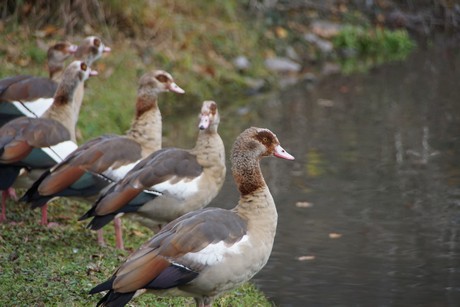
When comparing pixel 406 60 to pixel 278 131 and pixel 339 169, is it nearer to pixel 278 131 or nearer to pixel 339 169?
pixel 278 131

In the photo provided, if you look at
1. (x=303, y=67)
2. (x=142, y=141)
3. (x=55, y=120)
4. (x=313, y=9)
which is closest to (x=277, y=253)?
(x=142, y=141)

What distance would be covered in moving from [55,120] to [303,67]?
33.5 feet

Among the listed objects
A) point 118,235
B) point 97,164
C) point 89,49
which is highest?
point 97,164

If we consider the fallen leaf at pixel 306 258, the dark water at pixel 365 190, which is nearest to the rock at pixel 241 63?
the dark water at pixel 365 190

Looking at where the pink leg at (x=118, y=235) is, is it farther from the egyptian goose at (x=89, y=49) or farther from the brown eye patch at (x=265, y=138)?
the egyptian goose at (x=89, y=49)

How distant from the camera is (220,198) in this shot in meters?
10.0

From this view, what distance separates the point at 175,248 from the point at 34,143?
2.71 meters

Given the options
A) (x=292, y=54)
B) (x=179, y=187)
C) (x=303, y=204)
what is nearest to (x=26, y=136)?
(x=179, y=187)

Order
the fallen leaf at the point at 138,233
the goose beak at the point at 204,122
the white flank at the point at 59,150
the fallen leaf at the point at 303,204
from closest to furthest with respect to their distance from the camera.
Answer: the goose beak at the point at 204,122
the white flank at the point at 59,150
the fallen leaf at the point at 138,233
the fallen leaf at the point at 303,204

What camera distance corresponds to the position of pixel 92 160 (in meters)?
7.73

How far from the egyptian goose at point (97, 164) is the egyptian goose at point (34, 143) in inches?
12.6

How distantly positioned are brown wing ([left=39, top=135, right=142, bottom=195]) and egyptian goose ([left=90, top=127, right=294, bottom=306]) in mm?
1859

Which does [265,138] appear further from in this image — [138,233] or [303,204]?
[303,204]

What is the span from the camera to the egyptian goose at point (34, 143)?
7.81 metres
